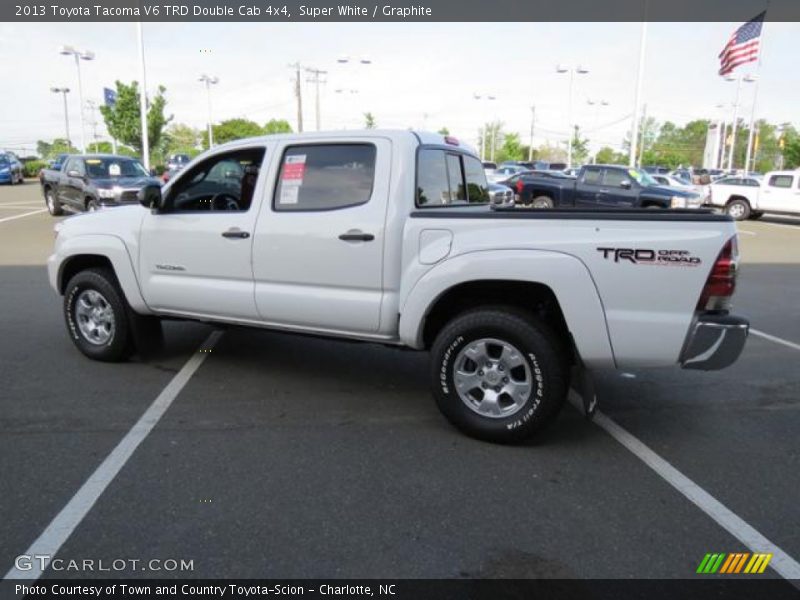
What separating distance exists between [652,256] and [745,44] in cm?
2792

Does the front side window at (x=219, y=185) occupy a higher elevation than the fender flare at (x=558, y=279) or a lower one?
higher

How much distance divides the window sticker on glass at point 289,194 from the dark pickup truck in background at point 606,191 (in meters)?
14.2

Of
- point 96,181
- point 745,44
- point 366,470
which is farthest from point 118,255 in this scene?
point 745,44

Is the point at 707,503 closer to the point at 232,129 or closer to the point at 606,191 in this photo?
the point at 606,191

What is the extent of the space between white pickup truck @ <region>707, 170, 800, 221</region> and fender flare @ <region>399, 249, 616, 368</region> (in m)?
20.2

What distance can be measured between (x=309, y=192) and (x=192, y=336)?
2646 mm

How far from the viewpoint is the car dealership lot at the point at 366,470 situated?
2881mm

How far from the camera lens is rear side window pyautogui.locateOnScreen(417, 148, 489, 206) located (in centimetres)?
443

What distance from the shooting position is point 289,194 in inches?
179

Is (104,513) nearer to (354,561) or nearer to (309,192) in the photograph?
(354,561)

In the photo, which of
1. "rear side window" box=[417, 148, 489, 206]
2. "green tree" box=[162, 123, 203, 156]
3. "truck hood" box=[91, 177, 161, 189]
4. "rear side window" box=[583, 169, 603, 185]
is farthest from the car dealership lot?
"green tree" box=[162, 123, 203, 156]

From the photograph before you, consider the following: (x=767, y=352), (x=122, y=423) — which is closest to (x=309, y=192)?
(x=122, y=423)

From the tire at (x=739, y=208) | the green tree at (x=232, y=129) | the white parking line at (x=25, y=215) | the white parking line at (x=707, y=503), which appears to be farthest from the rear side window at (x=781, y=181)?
the green tree at (x=232, y=129)

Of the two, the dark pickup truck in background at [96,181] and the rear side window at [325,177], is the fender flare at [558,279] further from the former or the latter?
the dark pickup truck in background at [96,181]
